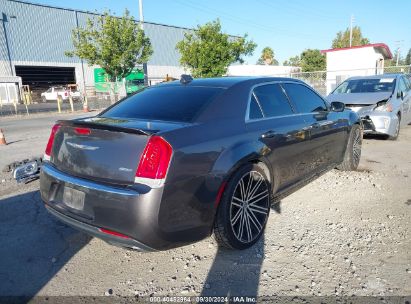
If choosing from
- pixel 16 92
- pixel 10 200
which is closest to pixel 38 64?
pixel 16 92

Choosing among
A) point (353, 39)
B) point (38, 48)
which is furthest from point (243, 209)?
point (353, 39)

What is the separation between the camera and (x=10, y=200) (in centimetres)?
489

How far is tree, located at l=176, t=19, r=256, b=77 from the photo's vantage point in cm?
2233

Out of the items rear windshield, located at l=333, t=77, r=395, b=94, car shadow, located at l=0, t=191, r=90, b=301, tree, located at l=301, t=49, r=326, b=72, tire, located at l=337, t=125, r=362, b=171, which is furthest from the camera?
tree, located at l=301, t=49, r=326, b=72

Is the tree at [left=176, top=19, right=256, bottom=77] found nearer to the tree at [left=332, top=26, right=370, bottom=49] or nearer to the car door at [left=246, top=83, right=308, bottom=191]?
the car door at [left=246, top=83, right=308, bottom=191]

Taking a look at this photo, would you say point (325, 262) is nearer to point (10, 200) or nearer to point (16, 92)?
point (10, 200)

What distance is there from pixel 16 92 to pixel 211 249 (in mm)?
34413

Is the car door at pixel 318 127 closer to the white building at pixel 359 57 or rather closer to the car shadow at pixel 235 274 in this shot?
the car shadow at pixel 235 274

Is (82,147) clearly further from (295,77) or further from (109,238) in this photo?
(295,77)

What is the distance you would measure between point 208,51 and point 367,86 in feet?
47.1

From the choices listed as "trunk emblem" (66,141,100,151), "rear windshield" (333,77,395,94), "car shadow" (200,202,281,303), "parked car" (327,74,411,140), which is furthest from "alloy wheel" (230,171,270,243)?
"rear windshield" (333,77,395,94)

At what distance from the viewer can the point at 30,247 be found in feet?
11.7

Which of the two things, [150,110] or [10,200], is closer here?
[150,110]

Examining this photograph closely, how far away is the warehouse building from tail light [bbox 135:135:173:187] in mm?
33329
